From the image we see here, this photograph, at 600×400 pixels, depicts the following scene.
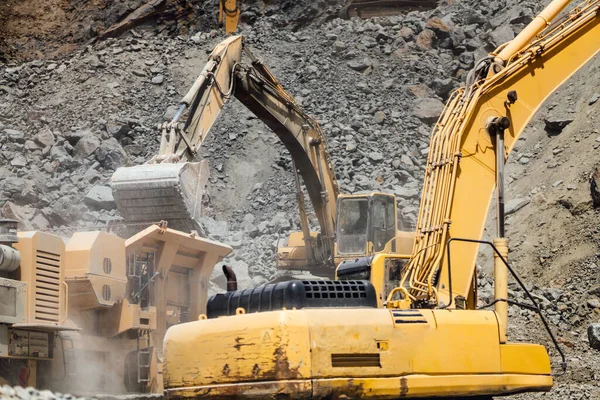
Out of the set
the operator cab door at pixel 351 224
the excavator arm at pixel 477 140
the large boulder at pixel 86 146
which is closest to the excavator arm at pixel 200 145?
the operator cab door at pixel 351 224

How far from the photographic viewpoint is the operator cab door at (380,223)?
14867 millimetres

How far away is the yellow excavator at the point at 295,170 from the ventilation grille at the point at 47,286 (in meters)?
2.03

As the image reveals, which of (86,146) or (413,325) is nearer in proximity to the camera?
(413,325)

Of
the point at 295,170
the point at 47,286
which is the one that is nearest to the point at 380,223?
the point at 295,170

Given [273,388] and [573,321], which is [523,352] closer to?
[273,388]

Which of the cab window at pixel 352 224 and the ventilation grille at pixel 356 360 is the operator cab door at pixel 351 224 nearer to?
the cab window at pixel 352 224

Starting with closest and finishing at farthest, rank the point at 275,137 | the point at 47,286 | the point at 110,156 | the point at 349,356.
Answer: the point at 349,356
the point at 47,286
the point at 110,156
the point at 275,137

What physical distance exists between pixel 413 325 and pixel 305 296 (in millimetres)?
784

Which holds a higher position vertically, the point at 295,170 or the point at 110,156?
the point at 110,156

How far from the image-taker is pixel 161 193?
35.3ft

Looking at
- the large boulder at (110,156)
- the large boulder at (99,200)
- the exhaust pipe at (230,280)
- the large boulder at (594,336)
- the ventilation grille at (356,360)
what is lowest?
the ventilation grille at (356,360)

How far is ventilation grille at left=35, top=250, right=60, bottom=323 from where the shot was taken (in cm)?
872

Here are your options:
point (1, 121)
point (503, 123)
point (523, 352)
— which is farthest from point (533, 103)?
point (1, 121)

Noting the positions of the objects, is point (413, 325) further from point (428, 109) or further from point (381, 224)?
point (428, 109)
